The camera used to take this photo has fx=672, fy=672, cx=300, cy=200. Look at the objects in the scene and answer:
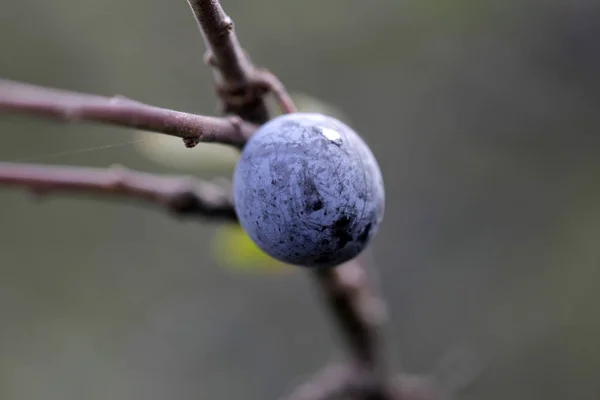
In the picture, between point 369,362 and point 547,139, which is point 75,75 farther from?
point 369,362

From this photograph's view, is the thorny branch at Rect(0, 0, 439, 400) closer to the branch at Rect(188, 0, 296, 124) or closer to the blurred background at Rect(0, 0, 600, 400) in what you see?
the branch at Rect(188, 0, 296, 124)

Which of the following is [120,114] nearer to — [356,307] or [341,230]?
[341,230]

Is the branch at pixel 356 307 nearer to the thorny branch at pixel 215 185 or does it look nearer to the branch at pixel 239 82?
the thorny branch at pixel 215 185

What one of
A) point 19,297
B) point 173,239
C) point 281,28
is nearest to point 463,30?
point 281,28

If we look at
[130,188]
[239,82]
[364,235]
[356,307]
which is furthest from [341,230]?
[356,307]

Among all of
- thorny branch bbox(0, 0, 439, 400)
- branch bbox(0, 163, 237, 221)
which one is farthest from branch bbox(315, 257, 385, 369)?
branch bbox(0, 163, 237, 221)

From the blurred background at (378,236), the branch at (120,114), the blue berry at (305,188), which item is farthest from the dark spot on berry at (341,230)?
the blurred background at (378,236)
